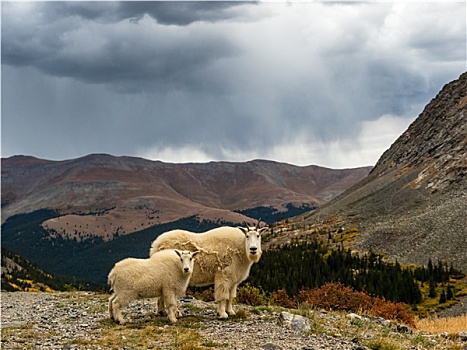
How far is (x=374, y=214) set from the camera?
130750 millimetres

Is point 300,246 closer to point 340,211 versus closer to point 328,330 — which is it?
point 340,211

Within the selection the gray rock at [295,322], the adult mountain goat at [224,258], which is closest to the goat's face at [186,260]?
the adult mountain goat at [224,258]

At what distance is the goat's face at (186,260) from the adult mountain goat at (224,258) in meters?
0.97

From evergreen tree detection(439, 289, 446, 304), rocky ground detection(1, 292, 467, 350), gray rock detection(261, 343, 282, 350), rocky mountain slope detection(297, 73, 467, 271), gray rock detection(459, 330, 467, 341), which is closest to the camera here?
gray rock detection(261, 343, 282, 350)

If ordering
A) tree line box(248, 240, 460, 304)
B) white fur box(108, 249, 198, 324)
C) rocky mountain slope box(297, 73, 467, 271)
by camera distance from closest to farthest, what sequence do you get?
white fur box(108, 249, 198, 324)
tree line box(248, 240, 460, 304)
rocky mountain slope box(297, 73, 467, 271)

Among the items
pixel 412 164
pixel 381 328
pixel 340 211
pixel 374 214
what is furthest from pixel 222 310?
pixel 412 164

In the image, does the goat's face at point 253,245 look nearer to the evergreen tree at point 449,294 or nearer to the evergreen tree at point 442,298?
the evergreen tree at point 442,298

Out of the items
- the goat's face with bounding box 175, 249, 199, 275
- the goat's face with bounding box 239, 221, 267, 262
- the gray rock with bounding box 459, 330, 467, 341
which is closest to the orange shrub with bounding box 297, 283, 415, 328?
the gray rock with bounding box 459, 330, 467, 341

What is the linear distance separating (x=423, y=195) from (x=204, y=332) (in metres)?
122

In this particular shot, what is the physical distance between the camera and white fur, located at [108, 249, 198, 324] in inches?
714

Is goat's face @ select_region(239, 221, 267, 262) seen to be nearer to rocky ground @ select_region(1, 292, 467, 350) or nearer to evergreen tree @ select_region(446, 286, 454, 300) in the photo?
rocky ground @ select_region(1, 292, 467, 350)

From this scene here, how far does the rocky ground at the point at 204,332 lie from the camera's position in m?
14.8

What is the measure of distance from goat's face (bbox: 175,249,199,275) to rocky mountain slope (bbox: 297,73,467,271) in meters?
73.9

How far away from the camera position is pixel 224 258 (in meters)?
19.6
